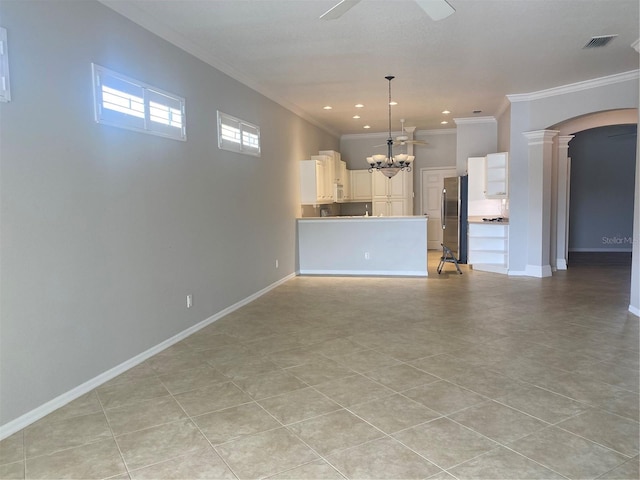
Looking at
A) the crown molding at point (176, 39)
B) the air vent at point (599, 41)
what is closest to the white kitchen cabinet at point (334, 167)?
the crown molding at point (176, 39)

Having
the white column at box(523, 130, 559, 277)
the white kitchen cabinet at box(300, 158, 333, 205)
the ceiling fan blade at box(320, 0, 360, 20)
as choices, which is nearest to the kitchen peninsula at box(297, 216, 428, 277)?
the white kitchen cabinet at box(300, 158, 333, 205)

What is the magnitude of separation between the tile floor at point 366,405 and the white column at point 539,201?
90.8 inches

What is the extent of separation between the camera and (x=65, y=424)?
264 centimetres

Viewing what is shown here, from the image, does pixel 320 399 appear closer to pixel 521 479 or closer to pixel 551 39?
pixel 521 479

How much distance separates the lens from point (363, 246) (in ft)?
25.0

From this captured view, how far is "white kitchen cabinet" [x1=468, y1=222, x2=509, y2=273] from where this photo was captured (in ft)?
25.5

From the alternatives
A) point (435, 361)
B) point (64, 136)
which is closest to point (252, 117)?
point (64, 136)

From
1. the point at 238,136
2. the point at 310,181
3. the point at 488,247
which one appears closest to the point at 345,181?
the point at 310,181

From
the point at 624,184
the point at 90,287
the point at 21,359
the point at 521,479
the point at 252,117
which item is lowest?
the point at 521,479

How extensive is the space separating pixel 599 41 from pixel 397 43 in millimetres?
2159

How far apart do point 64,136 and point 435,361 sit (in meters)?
3.23

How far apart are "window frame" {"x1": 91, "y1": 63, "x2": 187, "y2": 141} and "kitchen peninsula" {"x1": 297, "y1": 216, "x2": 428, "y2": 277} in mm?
3791

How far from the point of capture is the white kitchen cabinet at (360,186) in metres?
10.6

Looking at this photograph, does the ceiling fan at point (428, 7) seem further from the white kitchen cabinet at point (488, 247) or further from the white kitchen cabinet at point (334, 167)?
the white kitchen cabinet at point (334, 167)
